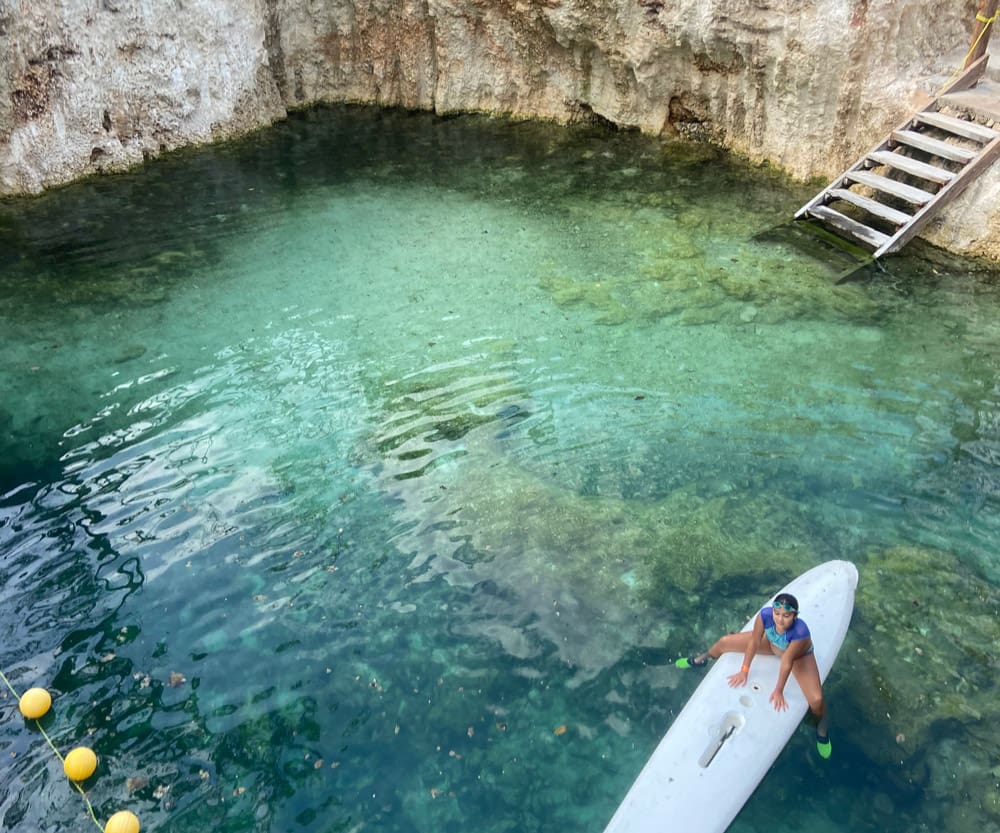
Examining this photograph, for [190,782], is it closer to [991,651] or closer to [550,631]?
[550,631]

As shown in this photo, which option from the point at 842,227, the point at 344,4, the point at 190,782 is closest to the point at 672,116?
the point at 842,227

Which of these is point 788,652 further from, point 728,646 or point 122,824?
point 122,824

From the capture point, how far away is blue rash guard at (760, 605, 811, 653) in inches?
191

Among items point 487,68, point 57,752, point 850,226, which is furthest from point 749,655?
point 487,68

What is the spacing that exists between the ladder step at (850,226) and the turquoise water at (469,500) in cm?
41

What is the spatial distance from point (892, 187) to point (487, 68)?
6209 millimetres

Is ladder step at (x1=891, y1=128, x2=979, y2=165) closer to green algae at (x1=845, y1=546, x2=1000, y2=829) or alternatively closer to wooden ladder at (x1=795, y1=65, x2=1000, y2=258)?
wooden ladder at (x1=795, y1=65, x2=1000, y2=258)

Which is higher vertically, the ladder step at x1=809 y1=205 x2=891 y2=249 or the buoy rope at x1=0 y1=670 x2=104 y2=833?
the ladder step at x1=809 y1=205 x2=891 y2=249

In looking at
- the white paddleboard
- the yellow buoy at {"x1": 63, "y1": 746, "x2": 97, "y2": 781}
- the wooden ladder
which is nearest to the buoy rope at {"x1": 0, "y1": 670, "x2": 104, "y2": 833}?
the yellow buoy at {"x1": 63, "y1": 746, "x2": 97, "y2": 781}

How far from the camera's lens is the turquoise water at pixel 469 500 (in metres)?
4.83

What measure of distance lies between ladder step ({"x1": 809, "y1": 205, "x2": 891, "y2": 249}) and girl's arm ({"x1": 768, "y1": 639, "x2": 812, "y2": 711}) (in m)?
5.57

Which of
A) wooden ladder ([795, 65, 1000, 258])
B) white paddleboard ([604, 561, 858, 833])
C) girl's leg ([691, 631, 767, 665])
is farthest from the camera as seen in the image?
wooden ladder ([795, 65, 1000, 258])

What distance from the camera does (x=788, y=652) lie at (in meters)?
4.86

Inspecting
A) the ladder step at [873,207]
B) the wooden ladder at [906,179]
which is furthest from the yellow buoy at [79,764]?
the ladder step at [873,207]
